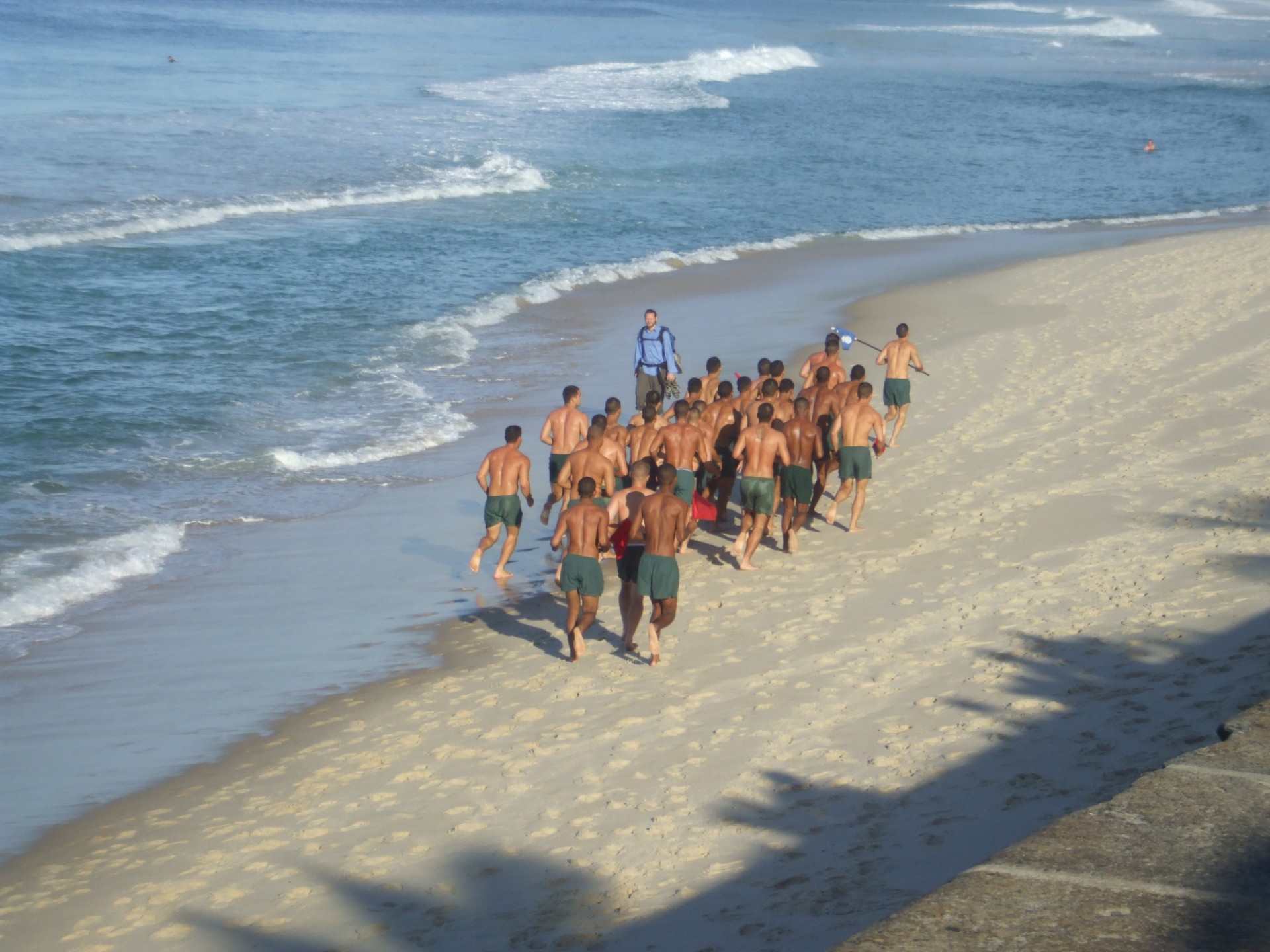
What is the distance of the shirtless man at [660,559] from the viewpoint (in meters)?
9.09

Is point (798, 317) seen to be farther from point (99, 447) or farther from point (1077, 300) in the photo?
point (99, 447)

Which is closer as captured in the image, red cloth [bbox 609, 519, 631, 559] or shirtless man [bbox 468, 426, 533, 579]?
red cloth [bbox 609, 519, 631, 559]

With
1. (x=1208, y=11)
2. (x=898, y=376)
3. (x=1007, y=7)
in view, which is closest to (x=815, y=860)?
(x=898, y=376)

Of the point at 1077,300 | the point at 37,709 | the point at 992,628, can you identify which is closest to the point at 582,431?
the point at 992,628

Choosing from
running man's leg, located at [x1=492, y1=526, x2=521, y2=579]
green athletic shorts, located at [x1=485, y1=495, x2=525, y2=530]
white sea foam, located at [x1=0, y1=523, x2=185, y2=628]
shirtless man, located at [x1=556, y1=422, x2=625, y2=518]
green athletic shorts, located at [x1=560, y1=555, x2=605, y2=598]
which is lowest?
white sea foam, located at [x1=0, y1=523, x2=185, y2=628]

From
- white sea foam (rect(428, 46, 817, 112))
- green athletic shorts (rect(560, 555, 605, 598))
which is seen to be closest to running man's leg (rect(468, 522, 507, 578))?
green athletic shorts (rect(560, 555, 605, 598))

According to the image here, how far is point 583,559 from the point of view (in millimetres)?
9242

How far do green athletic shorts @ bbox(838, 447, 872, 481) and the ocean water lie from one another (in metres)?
4.63

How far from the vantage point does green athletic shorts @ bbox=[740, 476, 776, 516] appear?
10945mm

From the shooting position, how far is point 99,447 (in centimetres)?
1518

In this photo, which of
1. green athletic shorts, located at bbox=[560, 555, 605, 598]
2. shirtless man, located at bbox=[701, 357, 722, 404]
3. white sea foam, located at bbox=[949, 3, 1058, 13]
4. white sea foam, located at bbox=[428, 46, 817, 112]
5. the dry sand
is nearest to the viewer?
the dry sand

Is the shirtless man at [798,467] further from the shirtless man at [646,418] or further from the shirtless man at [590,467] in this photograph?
the shirtless man at [590,467]

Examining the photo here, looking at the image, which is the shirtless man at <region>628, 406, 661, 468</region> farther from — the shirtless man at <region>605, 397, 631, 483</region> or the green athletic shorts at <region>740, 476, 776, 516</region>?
the green athletic shorts at <region>740, 476, 776, 516</region>

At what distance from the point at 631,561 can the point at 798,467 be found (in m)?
2.38
